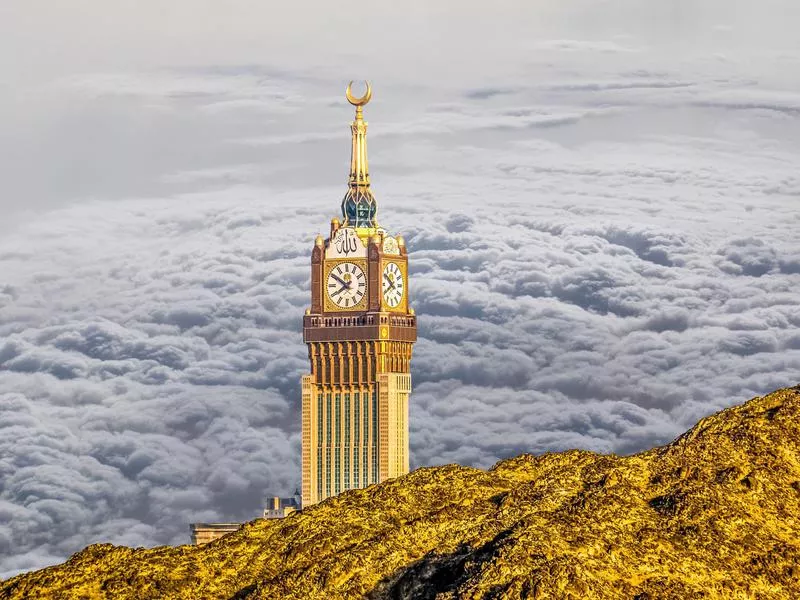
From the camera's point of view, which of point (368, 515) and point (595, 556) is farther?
point (368, 515)

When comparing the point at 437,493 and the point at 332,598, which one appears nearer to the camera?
the point at 332,598

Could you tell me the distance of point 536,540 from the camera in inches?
1246

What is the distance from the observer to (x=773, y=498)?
111 ft

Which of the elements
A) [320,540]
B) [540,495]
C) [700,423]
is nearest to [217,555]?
[320,540]

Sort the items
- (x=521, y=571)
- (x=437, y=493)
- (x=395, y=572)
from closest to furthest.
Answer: (x=521, y=571) → (x=395, y=572) → (x=437, y=493)

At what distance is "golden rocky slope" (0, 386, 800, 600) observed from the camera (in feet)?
103

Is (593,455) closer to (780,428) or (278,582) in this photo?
(780,428)

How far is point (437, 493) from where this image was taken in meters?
35.6

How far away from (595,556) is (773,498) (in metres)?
3.50

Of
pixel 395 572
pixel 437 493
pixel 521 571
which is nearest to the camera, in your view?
Result: pixel 521 571

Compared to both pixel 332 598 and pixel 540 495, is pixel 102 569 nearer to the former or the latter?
pixel 332 598

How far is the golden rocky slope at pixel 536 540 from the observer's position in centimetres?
3131

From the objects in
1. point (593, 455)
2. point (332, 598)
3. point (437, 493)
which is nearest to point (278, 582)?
point (332, 598)

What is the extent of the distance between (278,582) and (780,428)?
7402 mm
